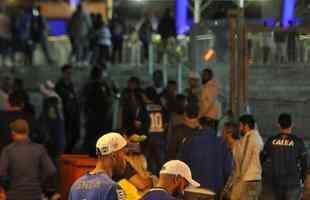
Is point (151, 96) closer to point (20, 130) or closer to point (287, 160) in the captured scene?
point (287, 160)

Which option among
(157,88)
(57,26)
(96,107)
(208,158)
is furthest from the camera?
(57,26)

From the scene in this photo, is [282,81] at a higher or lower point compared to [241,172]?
higher

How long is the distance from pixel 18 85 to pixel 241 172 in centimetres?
687

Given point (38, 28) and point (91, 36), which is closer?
point (91, 36)

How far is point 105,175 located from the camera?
7.68m

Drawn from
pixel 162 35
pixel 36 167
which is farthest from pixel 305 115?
pixel 162 35

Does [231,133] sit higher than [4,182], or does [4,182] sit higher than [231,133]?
[231,133]

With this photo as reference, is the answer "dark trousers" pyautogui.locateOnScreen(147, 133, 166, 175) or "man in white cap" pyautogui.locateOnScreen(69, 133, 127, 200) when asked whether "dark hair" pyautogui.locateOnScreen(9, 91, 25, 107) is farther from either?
"man in white cap" pyautogui.locateOnScreen(69, 133, 127, 200)

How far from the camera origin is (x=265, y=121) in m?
13.7

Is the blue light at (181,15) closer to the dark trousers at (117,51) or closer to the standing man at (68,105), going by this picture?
the dark trousers at (117,51)

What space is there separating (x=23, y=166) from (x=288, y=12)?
276 inches

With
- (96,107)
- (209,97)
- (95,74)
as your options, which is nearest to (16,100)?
(209,97)

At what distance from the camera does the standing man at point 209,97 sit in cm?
1479

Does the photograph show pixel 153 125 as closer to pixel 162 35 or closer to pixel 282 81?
pixel 282 81
